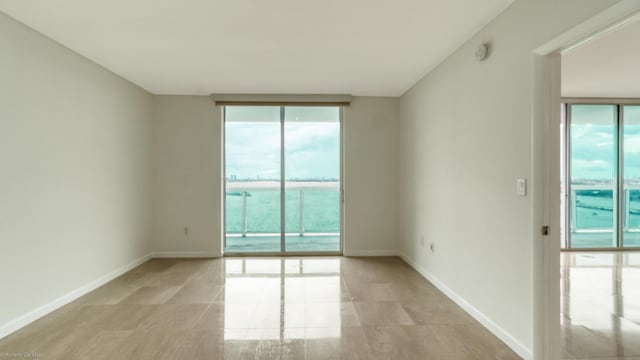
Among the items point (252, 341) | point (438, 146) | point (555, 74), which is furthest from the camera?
point (438, 146)

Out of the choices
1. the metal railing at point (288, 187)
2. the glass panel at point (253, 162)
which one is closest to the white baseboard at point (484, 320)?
the metal railing at point (288, 187)

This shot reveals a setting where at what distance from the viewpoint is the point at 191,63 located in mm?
3648

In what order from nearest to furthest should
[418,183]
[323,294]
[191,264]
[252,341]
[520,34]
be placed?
[520,34], [252,341], [323,294], [418,183], [191,264]

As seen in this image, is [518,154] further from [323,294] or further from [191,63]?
[191,63]

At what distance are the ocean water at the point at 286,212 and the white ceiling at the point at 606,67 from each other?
3.54m

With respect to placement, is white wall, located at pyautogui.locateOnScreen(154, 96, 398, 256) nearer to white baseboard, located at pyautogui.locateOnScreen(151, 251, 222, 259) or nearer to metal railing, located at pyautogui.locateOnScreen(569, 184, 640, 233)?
white baseboard, located at pyautogui.locateOnScreen(151, 251, 222, 259)

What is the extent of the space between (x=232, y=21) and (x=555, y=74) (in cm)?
243

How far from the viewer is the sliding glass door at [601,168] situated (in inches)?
217

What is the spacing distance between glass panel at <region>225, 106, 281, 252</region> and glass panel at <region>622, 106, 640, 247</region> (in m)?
5.91

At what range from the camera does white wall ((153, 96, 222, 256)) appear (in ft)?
16.4

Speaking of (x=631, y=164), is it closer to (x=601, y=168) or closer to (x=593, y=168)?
(x=601, y=168)

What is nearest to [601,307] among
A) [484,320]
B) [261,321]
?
[484,320]

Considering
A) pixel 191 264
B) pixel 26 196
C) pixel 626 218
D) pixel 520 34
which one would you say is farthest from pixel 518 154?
pixel 626 218

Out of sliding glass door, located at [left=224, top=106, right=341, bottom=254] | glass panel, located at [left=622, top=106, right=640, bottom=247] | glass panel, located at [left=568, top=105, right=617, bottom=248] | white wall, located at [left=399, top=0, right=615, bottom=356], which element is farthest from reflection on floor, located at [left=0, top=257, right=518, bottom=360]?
glass panel, located at [left=622, top=106, right=640, bottom=247]
